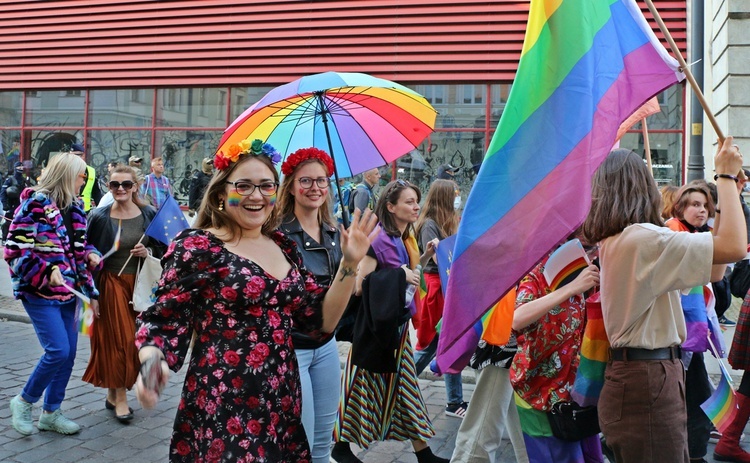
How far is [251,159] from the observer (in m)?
3.36

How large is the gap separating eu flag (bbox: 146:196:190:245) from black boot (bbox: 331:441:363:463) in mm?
2289

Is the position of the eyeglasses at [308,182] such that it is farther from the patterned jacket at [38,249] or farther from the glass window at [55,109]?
the glass window at [55,109]

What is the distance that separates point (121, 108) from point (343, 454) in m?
14.2

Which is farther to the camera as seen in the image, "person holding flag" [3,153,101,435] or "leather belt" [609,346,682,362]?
"person holding flag" [3,153,101,435]

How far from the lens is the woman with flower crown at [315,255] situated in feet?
12.3

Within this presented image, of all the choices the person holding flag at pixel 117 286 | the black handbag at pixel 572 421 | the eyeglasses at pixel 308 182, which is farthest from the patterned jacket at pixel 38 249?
the black handbag at pixel 572 421

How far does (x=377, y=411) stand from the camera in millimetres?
4977

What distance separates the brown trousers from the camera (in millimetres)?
2984

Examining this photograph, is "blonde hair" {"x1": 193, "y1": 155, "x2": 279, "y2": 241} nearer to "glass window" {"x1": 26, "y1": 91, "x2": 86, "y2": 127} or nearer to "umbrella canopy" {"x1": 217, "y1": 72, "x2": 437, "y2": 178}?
"umbrella canopy" {"x1": 217, "y1": 72, "x2": 437, "y2": 178}

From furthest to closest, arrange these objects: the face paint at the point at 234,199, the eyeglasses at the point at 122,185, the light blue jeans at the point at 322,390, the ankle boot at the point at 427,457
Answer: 1. the eyeglasses at the point at 122,185
2. the ankle boot at the point at 427,457
3. the light blue jeans at the point at 322,390
4. the face paint at the point at 234,199

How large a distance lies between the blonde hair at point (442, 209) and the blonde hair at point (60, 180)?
2.85 meters

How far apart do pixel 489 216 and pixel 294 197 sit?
5.27ft

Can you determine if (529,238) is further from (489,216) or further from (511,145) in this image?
(511,145)

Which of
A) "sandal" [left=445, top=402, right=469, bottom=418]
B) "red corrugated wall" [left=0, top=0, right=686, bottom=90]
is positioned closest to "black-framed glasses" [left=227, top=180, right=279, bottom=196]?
"sandal" [left=445, top=402, right=469, bottom=418]
